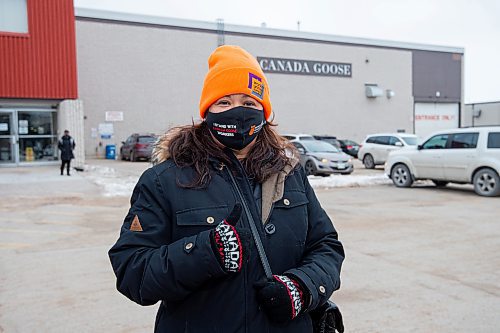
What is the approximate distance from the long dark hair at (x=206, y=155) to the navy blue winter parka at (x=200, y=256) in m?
0.03

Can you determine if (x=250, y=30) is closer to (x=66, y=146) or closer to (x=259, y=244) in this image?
(x=66, y=146)

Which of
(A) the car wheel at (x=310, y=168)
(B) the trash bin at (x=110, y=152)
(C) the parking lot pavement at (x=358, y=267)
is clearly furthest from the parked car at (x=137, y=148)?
(C) the parking lot pavement at (x=358, y=267)

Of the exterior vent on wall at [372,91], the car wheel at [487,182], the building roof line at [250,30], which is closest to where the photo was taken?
the car wheel at [487,182]

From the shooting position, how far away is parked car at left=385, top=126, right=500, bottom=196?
1218cm

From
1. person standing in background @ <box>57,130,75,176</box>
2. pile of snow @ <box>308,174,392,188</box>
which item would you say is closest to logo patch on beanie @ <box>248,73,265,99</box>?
pile of snow @ <box>308,174,392,188</box>

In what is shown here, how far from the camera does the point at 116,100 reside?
99.6ft

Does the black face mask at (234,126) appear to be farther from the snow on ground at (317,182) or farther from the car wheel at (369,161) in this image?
the car wheel at (369,161)

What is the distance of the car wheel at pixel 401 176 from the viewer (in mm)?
14328

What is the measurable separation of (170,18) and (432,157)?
74.5ft

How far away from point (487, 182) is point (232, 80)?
11669 mm

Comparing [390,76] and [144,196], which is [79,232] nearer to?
[144,196]

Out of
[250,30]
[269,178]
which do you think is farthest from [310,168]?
[250,30]

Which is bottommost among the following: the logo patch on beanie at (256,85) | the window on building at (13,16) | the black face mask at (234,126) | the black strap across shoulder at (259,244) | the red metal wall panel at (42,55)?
the black strap across shoulder at (259,244)

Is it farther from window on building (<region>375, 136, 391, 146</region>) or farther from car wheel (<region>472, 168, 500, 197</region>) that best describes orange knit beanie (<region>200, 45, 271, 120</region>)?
window on building (<region>375, 136, 391, 146</region>)
